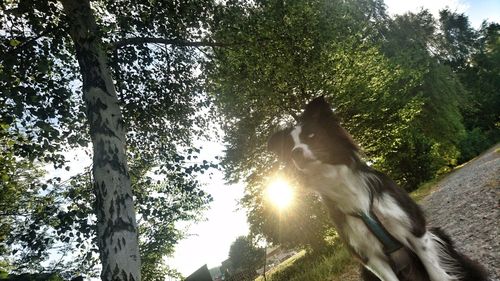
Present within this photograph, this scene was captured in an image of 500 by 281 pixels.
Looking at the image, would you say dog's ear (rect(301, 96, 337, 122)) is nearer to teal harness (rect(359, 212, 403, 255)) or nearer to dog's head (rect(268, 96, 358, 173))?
dog's head (rect(268, 96, 358, 173))

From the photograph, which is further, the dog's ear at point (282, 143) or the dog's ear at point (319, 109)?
the dog's ear at point (282, 143)

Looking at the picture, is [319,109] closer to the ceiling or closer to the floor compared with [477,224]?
closer to the ceiling

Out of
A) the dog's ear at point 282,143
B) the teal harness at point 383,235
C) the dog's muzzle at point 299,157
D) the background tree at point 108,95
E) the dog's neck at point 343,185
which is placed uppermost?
the background tree at point 108,95

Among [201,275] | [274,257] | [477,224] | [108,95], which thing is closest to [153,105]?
[108,95]

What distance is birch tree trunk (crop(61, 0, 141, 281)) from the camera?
445cm

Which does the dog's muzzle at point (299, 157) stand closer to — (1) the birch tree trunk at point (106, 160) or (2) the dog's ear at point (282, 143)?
(2) the dog's ear at point (282, 143)

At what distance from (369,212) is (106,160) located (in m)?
3.74

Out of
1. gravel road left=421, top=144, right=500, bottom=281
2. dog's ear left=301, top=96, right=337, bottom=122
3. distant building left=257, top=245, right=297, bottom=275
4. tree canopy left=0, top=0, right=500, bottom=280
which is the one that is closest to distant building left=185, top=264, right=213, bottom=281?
tree canopy left=0, top=0, right=500, bottom=280

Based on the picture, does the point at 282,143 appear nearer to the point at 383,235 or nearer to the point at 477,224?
the point at 383,235

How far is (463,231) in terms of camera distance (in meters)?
8.20

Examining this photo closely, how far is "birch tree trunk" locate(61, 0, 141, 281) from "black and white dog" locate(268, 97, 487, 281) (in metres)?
2.59

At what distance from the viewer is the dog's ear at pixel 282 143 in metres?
4.40

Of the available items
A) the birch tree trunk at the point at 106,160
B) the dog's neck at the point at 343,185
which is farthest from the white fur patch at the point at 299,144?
the birch tree trunk at the point at 106,160

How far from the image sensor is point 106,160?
485cm
